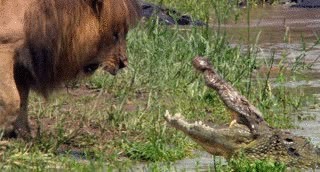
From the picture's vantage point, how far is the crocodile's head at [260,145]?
7.30m

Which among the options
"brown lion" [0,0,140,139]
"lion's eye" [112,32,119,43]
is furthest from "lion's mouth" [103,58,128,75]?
"lion's eye" [112,32,119,43]

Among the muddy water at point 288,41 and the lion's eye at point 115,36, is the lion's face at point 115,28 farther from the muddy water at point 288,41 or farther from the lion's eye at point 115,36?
the muddy water at point 288,41

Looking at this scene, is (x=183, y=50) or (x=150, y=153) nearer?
(x=150, y=153)

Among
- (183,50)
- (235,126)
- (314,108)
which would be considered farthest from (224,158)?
(183,50)

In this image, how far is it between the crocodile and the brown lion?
0.76 m

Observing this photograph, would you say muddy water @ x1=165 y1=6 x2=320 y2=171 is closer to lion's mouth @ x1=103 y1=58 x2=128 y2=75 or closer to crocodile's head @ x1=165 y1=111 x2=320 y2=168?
crocodile's head @ x1=165 y1=111 x2=320 y2=168

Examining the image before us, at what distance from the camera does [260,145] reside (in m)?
7.54

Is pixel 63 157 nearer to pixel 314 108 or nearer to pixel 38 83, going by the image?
pixel 38 83

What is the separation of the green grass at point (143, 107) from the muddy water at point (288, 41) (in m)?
0.19

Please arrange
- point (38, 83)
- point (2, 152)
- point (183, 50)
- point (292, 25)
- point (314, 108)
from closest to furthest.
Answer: point (2, 152) → point (38, 83) → point (314, 108) → point (183, 50) → point (292, 25)

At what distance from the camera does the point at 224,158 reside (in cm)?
760

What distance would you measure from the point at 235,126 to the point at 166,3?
10.2 m

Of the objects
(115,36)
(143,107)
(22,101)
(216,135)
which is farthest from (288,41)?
(216,135)

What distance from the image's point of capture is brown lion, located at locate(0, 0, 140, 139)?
754cm
